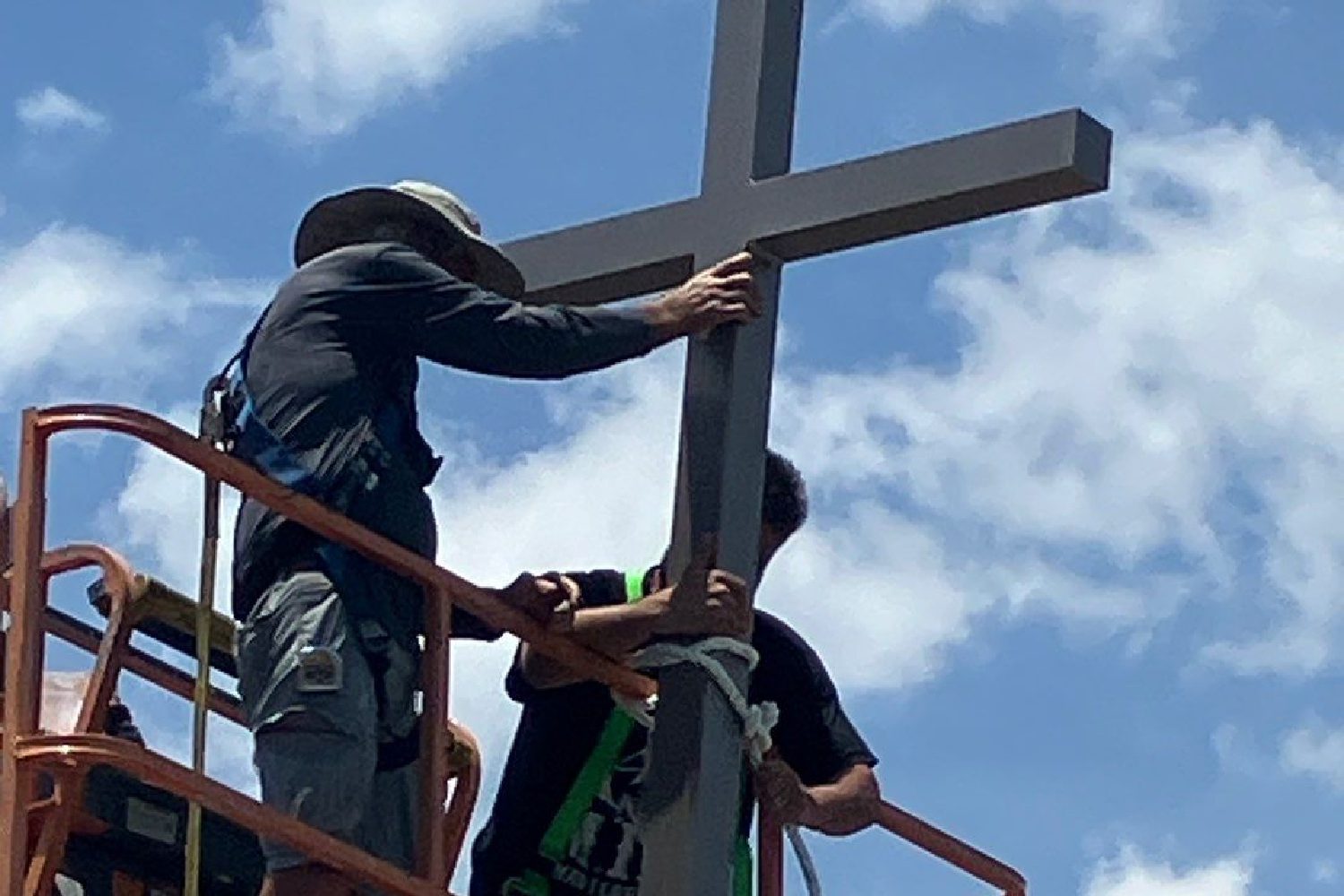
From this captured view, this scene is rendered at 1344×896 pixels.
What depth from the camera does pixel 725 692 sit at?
805cm

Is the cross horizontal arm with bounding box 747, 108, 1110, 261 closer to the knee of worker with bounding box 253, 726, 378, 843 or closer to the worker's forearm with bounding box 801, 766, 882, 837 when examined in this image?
the worker's forearm with bounding box 801, 766, 882, 837

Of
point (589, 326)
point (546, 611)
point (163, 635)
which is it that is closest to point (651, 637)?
point (546, 611)

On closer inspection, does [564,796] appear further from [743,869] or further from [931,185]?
[931,185]

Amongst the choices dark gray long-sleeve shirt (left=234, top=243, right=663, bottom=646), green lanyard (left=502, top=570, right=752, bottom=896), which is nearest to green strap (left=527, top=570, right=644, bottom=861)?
green lanyard (left=502, top=570, right=752, bottom=896)

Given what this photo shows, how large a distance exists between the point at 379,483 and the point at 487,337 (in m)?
0.42

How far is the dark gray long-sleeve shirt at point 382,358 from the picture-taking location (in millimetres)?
7637

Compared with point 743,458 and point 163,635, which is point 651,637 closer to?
point 743,458

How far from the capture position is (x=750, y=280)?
26.7ft

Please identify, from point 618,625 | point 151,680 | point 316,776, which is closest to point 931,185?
point 618,625

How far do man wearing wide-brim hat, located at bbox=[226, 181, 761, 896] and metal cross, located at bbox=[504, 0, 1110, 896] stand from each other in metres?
0.20

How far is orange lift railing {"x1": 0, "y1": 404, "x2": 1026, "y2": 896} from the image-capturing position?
22.4ft

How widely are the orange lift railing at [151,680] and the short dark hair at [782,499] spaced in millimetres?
743

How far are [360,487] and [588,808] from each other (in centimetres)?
118

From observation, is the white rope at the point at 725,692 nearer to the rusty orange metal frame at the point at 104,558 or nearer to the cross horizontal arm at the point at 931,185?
the rusty orange metal frame at the point at 104,558
